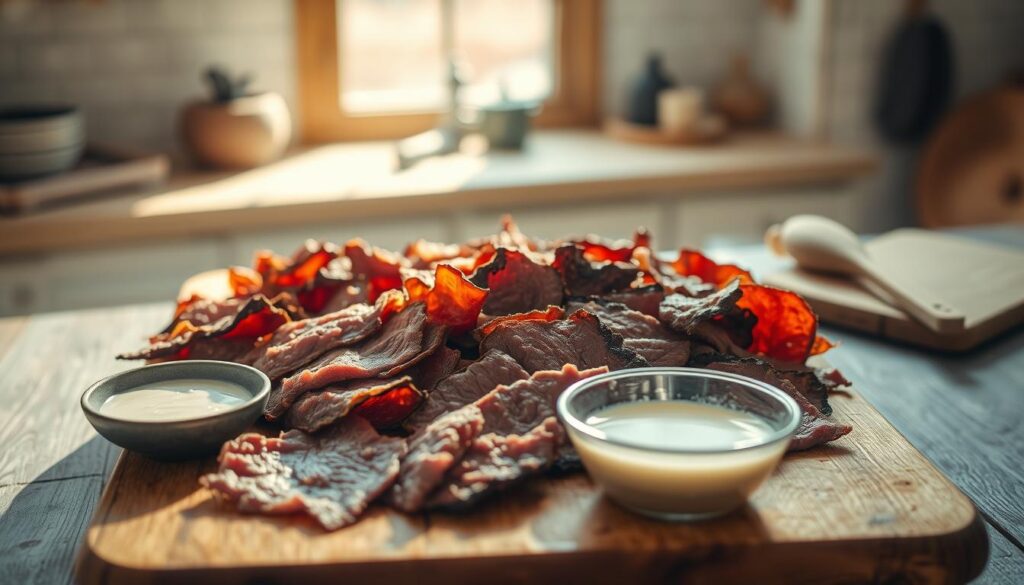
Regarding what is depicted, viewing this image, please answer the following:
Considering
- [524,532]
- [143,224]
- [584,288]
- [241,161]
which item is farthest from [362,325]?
[241,161]

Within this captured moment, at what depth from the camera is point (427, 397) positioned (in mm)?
1231

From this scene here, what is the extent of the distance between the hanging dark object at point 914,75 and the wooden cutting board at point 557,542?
300cm

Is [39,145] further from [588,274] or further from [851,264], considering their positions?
[851,264]

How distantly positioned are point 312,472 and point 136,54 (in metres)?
2.96

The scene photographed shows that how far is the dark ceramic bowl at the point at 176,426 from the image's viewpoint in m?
1.14

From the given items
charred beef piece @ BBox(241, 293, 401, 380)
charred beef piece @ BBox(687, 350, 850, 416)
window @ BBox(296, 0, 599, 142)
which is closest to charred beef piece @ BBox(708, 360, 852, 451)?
charred beef piece @ BBox(687, 350, 850, 416)

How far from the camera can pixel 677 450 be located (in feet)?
3.16

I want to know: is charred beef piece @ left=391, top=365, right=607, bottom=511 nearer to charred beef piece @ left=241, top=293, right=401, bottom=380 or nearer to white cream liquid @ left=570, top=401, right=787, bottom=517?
white cream liquid @ left=570, top=401, right=787, bottom=517

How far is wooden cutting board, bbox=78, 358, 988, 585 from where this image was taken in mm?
989

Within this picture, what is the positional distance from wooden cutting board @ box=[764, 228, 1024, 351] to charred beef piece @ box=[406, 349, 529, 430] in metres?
0.80

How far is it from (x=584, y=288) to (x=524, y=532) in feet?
1.67

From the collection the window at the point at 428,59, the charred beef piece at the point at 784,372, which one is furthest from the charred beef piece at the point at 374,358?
the window at the point at 428,59

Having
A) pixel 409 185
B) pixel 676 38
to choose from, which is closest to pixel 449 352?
pixel 409 185

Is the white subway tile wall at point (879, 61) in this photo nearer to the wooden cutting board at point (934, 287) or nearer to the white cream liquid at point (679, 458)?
the wooden cutting board at point (934, 287)
